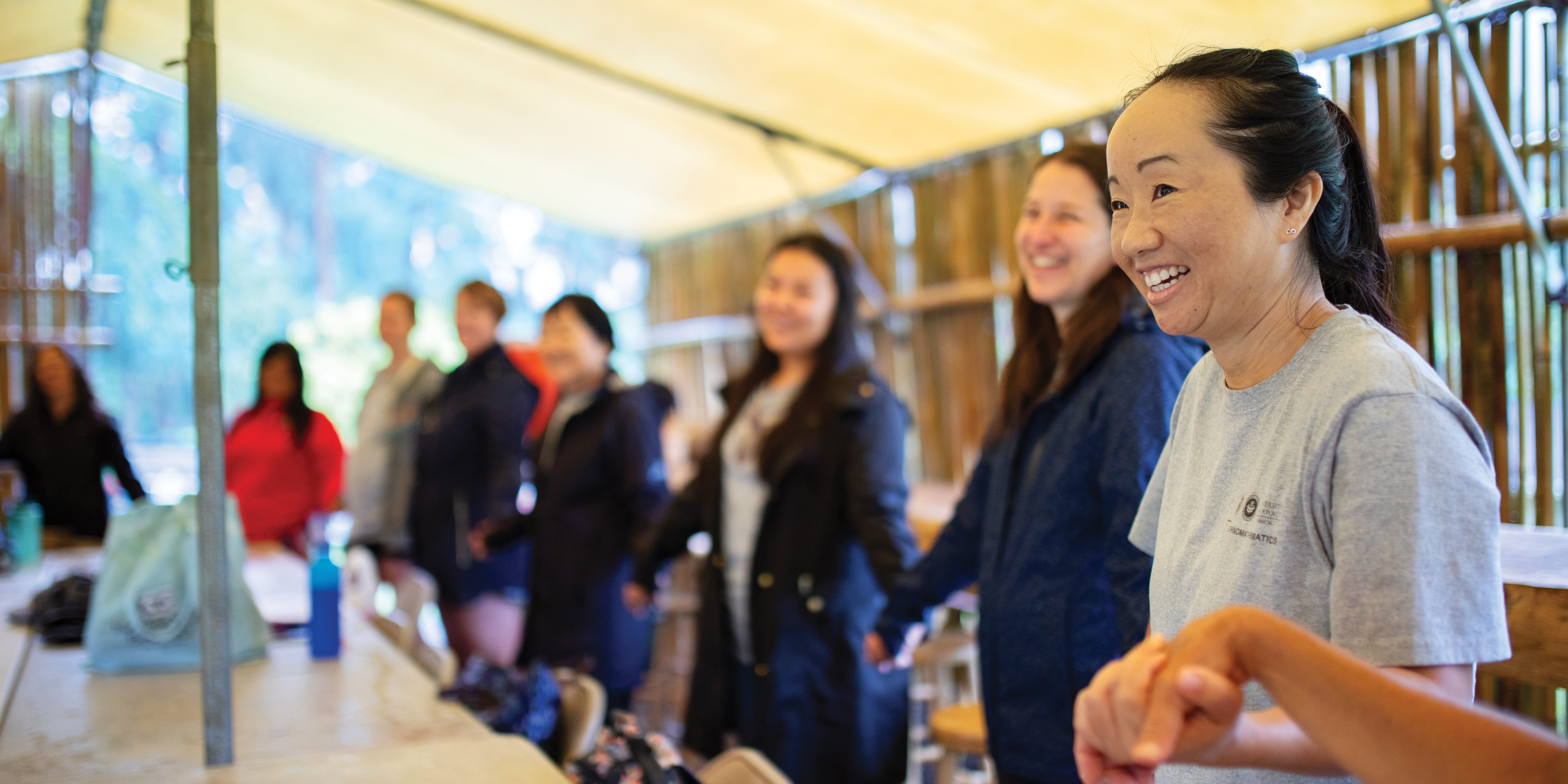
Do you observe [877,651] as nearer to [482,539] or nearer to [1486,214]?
[482,539]

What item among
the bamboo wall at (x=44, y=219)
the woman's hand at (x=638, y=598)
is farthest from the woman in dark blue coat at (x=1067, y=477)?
the bamboo wall at (x=44, y=219)

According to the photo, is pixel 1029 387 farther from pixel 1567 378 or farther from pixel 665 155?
pixel 665 155

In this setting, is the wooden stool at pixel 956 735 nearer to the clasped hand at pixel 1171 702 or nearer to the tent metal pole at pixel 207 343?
the tent metal pole at pixel 207 343

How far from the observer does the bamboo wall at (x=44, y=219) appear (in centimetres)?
733

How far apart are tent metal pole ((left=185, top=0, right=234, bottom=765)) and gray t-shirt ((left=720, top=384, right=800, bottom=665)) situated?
1310 mm

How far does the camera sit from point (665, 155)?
6.14 meters

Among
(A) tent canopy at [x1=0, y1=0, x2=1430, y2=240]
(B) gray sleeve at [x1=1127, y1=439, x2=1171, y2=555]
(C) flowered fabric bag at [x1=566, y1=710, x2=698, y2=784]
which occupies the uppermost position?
(A) tent canopy at [x1=0, y1=0, x2=1430, y2=240]

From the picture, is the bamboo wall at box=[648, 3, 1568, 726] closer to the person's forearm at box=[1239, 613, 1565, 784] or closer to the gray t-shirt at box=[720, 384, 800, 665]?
the gray t-shirt at box=[720, 384, 800, 665]

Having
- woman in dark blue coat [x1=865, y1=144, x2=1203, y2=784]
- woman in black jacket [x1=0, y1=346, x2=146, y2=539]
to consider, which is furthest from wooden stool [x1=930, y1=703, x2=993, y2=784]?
woman in black jacket [x1=0, y1=346, x2=146, y2=539]

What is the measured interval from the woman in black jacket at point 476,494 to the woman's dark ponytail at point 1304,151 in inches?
137

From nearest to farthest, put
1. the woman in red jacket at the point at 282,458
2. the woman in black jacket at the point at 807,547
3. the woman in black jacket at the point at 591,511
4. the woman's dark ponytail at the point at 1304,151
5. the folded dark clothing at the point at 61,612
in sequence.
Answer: the woman's dark ponytail at the point at 1304,151 < the woman in black jacket at the point at 807,547 < the folded dark clothing at the point at 61,612 < the woman in black jacket at the point at 591,511 < the woman in red jacket at the point at 282,458

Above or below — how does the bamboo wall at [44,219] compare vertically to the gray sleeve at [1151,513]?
above

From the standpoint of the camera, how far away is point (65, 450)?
4836 mm

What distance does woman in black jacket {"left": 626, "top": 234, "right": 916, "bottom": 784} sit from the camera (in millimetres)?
2584
